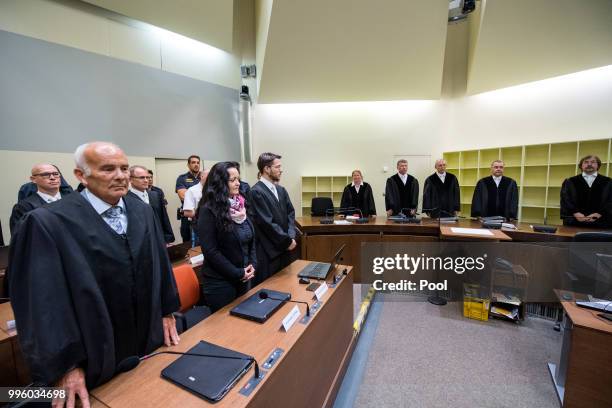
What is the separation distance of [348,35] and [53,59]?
3.86 metres

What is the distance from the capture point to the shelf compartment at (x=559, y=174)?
4.03m

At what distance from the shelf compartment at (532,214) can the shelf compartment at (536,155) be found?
0.77 metres

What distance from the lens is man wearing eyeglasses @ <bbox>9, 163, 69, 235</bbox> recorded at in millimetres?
2143

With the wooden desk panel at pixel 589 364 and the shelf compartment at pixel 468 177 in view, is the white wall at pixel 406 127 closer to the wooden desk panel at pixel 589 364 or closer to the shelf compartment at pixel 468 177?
the shelf compartment at pixel 468 177

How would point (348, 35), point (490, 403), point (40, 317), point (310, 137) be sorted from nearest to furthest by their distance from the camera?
1. point (40, 317)
2. point (490, 403)
3. point (348, 35)
4. point (310, 137)

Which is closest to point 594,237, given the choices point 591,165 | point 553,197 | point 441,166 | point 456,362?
point 456,362

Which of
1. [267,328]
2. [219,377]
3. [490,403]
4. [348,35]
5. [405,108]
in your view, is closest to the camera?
[219,377]

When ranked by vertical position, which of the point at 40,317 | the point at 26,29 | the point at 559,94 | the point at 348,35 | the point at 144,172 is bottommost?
the point at 40,317

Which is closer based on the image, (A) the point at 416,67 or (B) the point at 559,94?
(B) the point at 559,94

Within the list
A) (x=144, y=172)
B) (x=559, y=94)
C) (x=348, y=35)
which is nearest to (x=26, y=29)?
(x=144, y=172)

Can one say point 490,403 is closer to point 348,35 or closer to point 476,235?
point 476,235

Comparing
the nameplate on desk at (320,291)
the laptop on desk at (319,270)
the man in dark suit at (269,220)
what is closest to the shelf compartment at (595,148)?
the laptop on desk at (319,270)

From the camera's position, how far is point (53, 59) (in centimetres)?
322

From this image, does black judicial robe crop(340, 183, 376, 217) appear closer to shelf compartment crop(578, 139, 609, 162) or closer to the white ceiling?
the white ceiling
